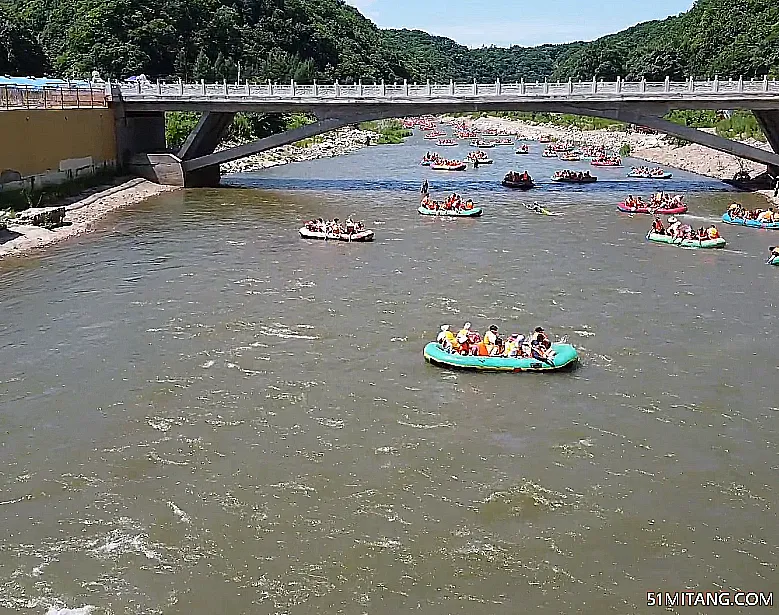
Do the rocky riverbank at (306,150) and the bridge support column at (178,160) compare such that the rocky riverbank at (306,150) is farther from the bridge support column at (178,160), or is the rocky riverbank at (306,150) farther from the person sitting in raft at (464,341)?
the person sitting in raft at (464,341)

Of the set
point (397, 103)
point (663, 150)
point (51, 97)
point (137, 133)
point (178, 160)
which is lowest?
point (663, 150)

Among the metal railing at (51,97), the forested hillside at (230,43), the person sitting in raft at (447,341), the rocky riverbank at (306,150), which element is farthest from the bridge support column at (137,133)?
the person sitting in raft at (447,341)

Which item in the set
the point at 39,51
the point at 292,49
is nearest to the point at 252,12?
the point at 292,49

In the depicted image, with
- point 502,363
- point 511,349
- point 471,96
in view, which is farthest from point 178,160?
point 502,363

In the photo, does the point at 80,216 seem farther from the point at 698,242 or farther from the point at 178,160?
the point at 698,242

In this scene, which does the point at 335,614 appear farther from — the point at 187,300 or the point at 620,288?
the point at 620,288

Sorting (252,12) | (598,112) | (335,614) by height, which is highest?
(252,12)
